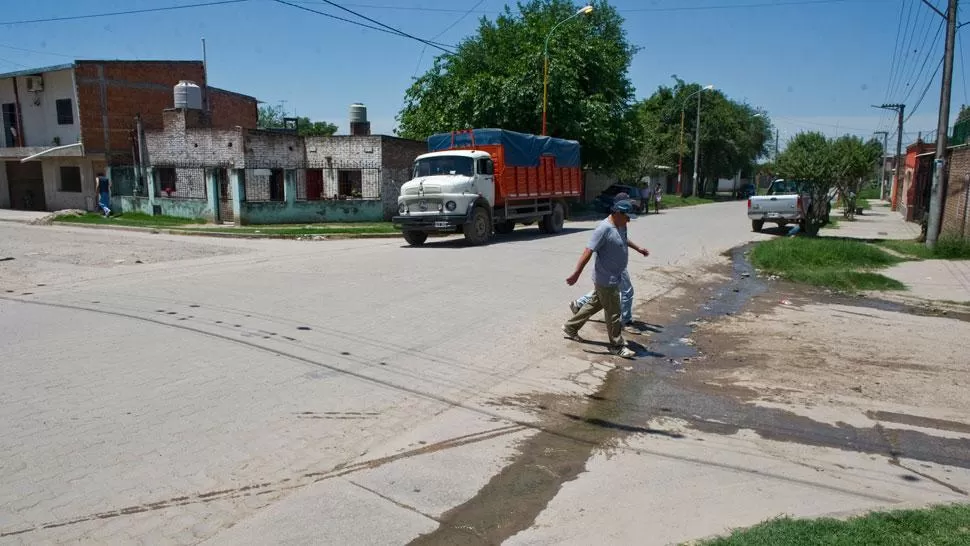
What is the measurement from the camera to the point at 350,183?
28.2m

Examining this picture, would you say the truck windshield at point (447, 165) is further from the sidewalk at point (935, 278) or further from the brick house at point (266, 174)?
the sidewalk at point (935, 278)

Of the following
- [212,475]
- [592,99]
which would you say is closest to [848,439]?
[212,475]

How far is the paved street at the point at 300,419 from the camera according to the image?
12.7ft

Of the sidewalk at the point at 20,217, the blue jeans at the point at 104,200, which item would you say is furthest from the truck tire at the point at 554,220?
the sidewalk at the point at 20,217

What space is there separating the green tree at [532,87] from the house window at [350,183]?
568cm

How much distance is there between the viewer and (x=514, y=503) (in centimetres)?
413

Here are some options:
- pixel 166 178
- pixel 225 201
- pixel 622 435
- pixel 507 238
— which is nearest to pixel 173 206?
pixel 225 201

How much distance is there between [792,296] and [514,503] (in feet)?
31.5

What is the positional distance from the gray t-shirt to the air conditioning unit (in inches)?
1360

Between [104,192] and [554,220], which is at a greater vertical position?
[104,192]

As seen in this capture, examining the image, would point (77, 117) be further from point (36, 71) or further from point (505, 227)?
point (505, 227)

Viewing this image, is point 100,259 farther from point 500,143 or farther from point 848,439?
point 848,439

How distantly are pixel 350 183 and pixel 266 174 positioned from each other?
10.9 feet

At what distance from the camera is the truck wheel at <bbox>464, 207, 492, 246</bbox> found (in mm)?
18188
